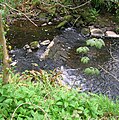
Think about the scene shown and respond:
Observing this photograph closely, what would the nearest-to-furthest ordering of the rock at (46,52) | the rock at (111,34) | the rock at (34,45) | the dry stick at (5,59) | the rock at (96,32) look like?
the dry stick at (5,59) < the rock at (46,52) < the rock at (34,45) < the rock at (111,34) < the rock at (96,32)

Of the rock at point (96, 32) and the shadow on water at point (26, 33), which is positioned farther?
the rock at point (96, 32)

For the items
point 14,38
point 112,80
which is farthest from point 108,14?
point 112,80

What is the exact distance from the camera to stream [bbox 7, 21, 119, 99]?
18.8 feet

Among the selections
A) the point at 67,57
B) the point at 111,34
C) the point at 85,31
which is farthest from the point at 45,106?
the point at 111,34

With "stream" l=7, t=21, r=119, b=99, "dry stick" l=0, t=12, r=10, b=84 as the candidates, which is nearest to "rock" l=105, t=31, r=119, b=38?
"stream" l=7, t=21, r=119, b=99

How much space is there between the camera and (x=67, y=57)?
22.9 feet

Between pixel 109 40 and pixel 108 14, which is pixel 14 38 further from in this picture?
pixel 108 14

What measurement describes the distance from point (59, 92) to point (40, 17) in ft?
22.4

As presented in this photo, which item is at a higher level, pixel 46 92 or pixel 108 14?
pixel 46 92

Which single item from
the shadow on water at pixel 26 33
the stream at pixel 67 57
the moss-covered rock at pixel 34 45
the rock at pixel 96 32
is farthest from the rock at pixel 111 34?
the moss-covered rock at pixel 34 45

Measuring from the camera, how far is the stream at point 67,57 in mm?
5730

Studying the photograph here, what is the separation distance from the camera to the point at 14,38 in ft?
26.2

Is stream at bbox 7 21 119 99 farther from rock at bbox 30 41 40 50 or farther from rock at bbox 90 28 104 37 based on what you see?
rock at bbox 90 28 104 37

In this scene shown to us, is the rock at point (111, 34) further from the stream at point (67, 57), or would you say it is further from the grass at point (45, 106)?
the grass at point (45, 106)
